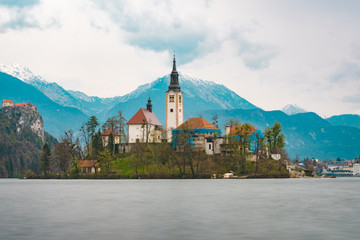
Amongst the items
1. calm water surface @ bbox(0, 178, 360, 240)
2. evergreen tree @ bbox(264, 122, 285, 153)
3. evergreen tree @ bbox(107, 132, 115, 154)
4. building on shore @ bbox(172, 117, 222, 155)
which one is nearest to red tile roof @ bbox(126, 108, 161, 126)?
evergreen tree @ bbox(107, 132, 115, 154)

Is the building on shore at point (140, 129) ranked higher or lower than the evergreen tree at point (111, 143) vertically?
higher

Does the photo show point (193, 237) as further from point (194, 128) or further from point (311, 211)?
point (194, 128)

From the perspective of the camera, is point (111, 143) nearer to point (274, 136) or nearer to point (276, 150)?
point (274, 136)

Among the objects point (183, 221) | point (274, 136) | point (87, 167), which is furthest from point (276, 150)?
point (183, 221)

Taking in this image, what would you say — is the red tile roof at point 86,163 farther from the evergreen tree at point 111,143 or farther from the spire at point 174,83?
the spire at point 174,83

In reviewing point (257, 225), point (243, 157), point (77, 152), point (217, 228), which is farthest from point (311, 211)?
point (77, 152)

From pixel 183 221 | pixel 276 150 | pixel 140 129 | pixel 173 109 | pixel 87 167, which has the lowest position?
pixel 183 221

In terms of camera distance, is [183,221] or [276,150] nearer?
[183,221]

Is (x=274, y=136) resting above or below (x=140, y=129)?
below

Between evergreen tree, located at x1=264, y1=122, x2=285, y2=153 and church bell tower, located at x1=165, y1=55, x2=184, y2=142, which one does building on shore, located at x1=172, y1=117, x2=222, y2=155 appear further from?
evergreen tree, located at x1=264, y1=122, x2=285, y2=153

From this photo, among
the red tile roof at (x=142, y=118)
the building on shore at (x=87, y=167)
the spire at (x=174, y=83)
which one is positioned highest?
the spire at (x=174, y=83)

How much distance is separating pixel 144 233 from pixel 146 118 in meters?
135

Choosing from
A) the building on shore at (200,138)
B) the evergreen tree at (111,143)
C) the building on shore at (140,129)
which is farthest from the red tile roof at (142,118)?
the building on shore at (200,138)

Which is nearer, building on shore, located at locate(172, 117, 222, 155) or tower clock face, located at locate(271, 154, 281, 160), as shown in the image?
building on shore, located at locate(172, 117, 222, 155)
